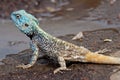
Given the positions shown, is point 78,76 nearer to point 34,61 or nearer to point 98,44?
point 34,61

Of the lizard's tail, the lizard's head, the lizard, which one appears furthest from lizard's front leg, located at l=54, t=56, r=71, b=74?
the lizard's head

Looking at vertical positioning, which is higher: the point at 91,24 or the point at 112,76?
the point at 91,24

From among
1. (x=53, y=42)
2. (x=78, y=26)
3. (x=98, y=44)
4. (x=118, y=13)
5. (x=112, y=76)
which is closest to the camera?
(x=112, y=76)

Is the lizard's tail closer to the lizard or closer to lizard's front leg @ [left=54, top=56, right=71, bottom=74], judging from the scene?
the lizard

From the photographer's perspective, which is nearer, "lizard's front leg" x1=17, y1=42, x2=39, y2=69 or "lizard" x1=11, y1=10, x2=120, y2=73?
"lizard" x1=11, y1=10, x2=120, y2=73

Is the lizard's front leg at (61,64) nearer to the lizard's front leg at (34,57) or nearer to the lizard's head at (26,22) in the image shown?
the lizard's front leg at (34,57)

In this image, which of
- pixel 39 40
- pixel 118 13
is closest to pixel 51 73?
pixel 39 40

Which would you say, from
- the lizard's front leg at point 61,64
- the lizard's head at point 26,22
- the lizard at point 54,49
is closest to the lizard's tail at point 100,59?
the lizard at point 54,49
